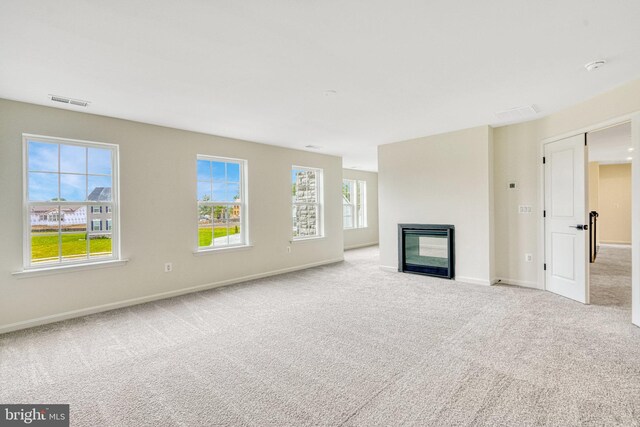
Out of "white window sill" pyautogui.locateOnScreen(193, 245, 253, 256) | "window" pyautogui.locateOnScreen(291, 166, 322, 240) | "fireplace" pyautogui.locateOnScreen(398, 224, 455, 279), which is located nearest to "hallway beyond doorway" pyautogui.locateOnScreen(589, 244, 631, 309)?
"fireplace" pyautogui.locateOnScreen(398, 224, 455, 279)

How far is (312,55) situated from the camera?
2492mm

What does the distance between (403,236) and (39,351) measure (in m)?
5.11

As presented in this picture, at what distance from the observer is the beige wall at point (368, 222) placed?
30.5ft

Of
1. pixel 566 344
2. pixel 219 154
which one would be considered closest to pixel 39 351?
pixel 219 154

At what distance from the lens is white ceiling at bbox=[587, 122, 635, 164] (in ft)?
17.1

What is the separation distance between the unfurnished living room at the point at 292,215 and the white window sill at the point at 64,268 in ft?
0.11

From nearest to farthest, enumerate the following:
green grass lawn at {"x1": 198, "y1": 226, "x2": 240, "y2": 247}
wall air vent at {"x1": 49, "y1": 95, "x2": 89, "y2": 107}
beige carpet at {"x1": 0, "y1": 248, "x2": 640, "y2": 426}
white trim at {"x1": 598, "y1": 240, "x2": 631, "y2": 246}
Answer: beige carpet at {"x1": 0, "y1": 248, "x2": 640, "y2": 426} → wall air vent at {"x1": 49, "y1": 95, "x2": 89, "y2": 107} → green grass lawn at {"x1": 198, "y1": 226, "x2": 240, "y2": 247} → white trim at {"x1": 598, "y1": 240, "x2": 631, "y2": 246}

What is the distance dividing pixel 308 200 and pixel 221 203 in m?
2.24

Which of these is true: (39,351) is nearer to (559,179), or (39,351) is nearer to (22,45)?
(22,45)

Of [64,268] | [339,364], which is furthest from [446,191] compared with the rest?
[64,268]

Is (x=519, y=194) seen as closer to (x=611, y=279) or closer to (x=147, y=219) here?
(x=611, y=279)

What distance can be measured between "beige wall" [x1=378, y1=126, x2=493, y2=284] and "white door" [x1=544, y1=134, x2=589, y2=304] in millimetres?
743

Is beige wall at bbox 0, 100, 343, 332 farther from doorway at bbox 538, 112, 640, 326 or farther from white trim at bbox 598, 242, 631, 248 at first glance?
white trim at bbox 598, 242, 631, 248

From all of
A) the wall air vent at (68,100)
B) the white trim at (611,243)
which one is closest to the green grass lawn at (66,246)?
the wall air vent at (68,100)
